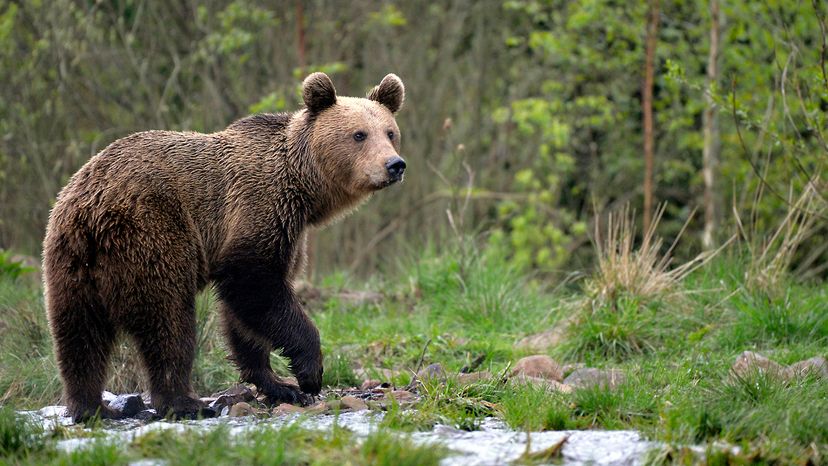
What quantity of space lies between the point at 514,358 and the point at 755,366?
2.55m

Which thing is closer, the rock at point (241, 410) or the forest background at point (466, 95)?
the rock at point (241, 410)

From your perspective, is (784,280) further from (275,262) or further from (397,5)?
(397,5)

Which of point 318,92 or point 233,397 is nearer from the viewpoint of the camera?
point 233,397

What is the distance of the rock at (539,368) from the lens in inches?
277

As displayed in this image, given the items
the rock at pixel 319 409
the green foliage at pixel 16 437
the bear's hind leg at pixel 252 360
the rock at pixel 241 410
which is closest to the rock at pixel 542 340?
the bear's hind leg at pixel 252 360

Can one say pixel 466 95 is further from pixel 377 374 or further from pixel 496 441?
pixel 496 441

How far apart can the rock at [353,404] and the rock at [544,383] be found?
0.92 meters

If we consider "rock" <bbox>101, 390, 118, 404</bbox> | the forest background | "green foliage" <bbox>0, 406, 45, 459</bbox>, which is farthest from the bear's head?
the forest background

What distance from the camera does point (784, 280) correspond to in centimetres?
896

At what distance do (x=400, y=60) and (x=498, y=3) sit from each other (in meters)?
Result: 1.93

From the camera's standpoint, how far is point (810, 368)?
6.25 meters

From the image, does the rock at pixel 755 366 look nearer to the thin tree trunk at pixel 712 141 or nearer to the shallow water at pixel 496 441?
the shallow water at pixel 496 441

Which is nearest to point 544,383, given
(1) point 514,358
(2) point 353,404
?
(2) point 353,404

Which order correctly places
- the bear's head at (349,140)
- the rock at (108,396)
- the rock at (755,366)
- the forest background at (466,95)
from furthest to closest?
1. the forest background at (466,95)
2. the bear's head at (349,140)
3. the rock at (108,396)
4. the rock at (755,366)
